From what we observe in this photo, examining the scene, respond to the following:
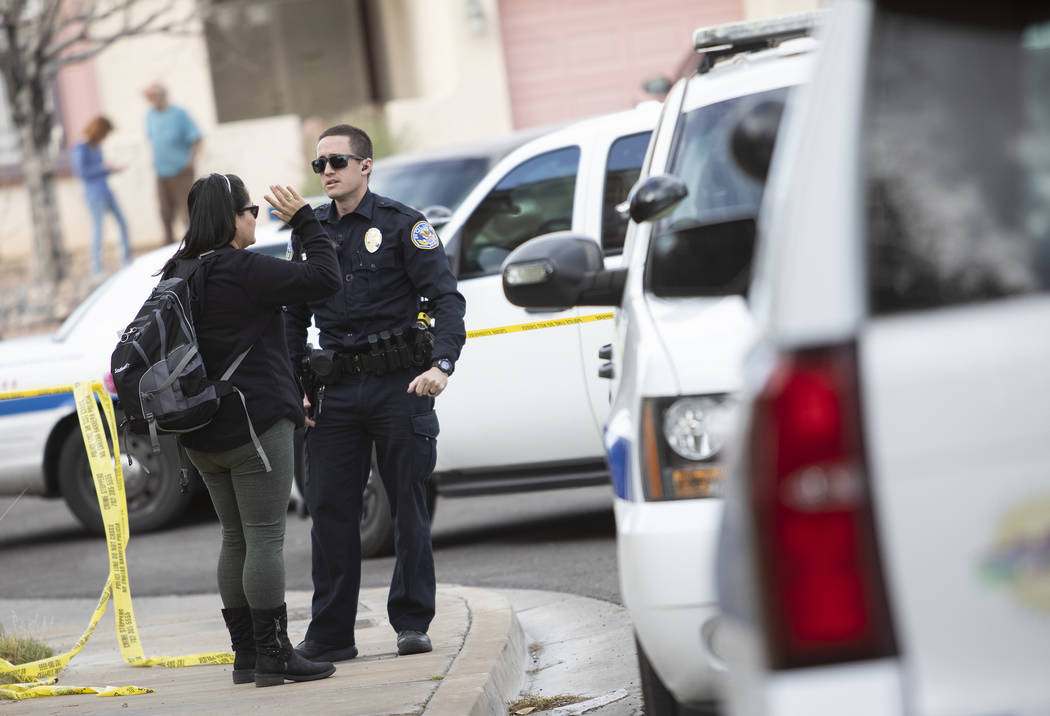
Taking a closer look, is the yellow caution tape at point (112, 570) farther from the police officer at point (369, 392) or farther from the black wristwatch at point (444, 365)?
the black wristwatch at point (444, 365)

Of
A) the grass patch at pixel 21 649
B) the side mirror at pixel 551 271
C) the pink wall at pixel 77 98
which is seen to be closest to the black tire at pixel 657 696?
the side mirror at pixel 551 271

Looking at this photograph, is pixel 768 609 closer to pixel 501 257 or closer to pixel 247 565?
pixel 247 565

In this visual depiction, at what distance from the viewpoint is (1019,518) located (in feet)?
6.00

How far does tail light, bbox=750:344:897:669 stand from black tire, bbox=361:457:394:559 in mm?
6377

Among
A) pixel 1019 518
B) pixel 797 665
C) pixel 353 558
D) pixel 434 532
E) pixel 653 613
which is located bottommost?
pixel 434 532

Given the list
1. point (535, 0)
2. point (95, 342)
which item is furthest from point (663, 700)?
point (535, 0)

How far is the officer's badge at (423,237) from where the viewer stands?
5.84m

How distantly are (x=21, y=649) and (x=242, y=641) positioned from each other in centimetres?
123

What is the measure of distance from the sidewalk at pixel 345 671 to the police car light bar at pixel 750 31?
2.06 metres

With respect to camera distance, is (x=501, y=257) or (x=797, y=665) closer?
(x=797, y=665)

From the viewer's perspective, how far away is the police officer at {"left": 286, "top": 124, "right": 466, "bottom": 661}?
5793 millimetres

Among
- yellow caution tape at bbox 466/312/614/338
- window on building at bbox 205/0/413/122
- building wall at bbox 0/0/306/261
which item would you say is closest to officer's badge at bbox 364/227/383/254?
yellow caution tape at bbox 466/312/614/338

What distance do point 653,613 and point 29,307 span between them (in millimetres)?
14491

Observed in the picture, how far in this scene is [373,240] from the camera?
5824mm
